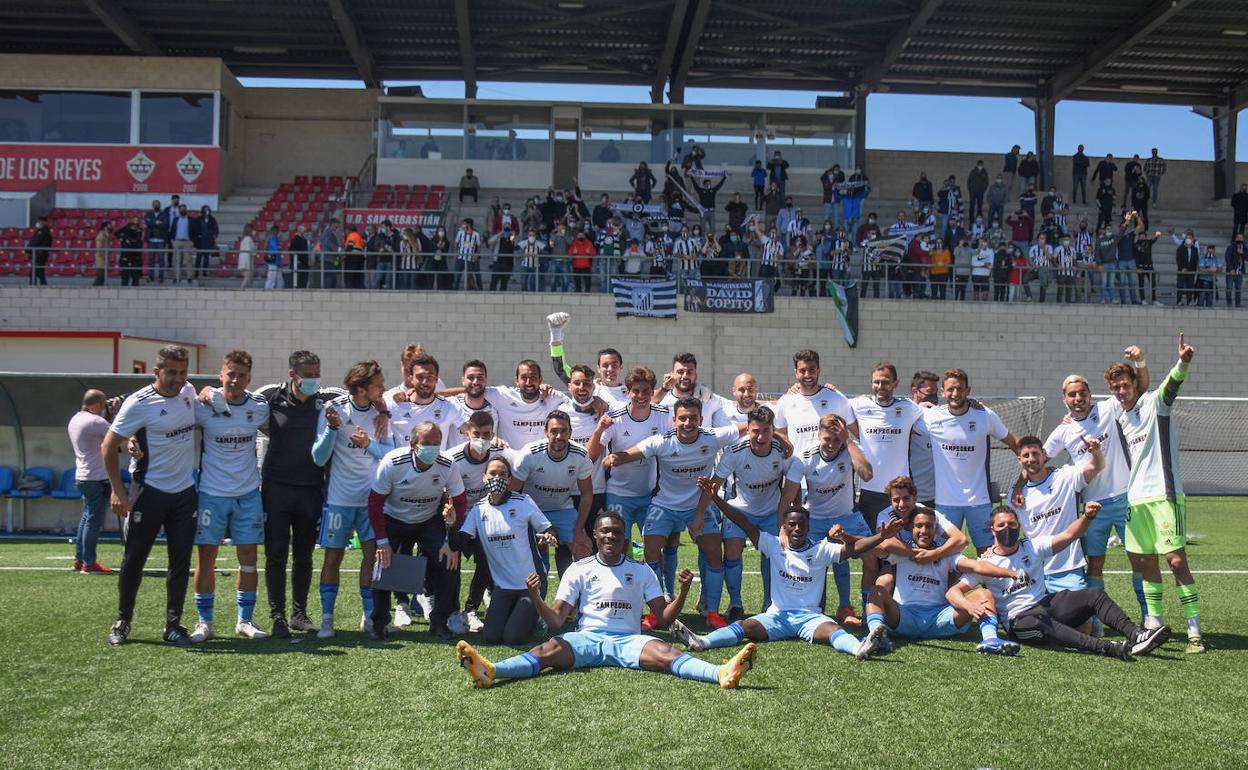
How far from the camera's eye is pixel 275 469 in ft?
25.8

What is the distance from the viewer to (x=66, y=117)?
28.7m

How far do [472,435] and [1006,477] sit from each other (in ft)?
41.5

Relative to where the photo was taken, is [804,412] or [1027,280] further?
[1027,280]

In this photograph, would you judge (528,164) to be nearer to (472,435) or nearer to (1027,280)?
(1027,280)

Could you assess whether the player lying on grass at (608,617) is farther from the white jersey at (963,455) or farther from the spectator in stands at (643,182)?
the spectator in stands at (643,182)

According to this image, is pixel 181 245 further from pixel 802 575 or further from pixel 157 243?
pixel 802 575

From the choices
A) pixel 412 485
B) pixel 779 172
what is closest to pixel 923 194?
pixel 779 172

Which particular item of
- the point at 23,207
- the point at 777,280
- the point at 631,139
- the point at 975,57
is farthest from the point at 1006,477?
the point at 23,207

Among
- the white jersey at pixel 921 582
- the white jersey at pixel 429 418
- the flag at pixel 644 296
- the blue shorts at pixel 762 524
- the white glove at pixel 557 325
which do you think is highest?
the flag at pixel 644 296

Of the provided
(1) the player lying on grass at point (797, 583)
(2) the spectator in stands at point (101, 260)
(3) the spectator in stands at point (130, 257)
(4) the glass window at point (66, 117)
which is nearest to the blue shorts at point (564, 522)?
(1) the player lying on grass at point (797, 583)

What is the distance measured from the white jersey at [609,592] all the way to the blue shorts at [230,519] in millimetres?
2310

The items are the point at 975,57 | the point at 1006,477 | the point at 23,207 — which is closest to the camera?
the point at 1006,477

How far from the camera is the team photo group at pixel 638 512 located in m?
7.58

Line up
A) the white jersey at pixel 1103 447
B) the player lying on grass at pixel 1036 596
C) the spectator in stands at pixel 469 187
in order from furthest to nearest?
the spectator in stands at pixel 469 187 → the white jersey at pixel 1103 447 → the player lying on grass at pixel 1036 596
